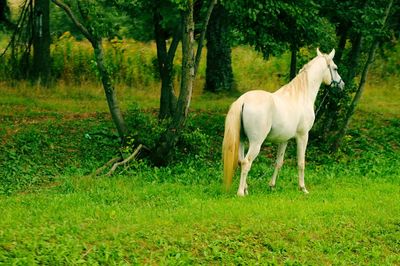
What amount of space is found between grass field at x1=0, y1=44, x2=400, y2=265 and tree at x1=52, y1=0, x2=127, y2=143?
1.10 m

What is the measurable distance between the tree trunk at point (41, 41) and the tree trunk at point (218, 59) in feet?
17.2

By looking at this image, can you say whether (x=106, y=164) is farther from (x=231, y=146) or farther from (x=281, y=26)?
(x=281, y=26)

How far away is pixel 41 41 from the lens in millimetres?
24594

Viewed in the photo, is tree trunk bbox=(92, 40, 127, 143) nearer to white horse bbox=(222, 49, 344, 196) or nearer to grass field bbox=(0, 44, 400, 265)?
grass field bbox=(0, 44, 400, 265)

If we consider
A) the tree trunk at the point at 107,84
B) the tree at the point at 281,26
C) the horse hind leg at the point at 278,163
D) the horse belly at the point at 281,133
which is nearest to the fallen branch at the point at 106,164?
the tree trunk at the point at 107,84

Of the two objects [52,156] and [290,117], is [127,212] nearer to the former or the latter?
[290,117]

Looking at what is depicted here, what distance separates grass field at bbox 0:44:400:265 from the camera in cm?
956

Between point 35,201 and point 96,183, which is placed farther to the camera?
point 96,183

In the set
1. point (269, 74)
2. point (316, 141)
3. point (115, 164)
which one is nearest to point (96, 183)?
point (115, 164)

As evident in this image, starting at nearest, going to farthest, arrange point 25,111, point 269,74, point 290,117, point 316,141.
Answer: point 290,117, point 316,141, point 25,111, point 269,74

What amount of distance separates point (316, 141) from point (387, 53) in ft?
40.8

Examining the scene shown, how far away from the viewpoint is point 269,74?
2928 cm

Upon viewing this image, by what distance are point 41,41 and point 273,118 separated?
13800 mm

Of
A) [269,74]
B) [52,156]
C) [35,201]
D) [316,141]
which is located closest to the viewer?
[35,201]
